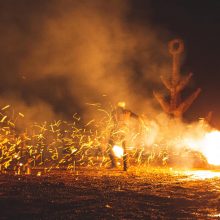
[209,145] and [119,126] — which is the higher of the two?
[119,126]

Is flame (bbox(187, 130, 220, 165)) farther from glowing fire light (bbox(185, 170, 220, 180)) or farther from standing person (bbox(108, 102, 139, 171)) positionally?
standing person (bbox(108, 102, 139, 171))

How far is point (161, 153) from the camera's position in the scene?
12.5m

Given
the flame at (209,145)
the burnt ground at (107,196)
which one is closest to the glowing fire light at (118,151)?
the burnt ground at (107,196)

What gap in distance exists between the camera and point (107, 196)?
21.8ft

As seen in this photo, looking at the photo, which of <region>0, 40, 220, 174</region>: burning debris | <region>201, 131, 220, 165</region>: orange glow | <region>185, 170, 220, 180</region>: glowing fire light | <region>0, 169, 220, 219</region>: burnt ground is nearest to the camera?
<region>0, 169, 220, 219</region>: burnt ground

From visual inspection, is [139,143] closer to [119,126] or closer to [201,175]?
[119,126]

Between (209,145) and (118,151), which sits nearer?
(118,151)

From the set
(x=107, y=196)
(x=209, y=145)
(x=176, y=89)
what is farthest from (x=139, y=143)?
(x=107, y=196)

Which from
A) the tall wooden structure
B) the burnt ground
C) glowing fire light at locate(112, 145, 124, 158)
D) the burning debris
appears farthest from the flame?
glowing fire light at locate(112, 145, 124, 158)

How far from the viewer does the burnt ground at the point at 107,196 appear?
5.40 m

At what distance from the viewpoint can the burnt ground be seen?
5.40 m

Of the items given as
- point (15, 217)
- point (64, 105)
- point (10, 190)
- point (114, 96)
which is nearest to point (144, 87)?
point (114, 96)

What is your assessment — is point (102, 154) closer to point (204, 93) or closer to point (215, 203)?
point (204, 93)

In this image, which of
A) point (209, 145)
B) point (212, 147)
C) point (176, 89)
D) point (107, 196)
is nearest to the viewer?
point (107, 196)
